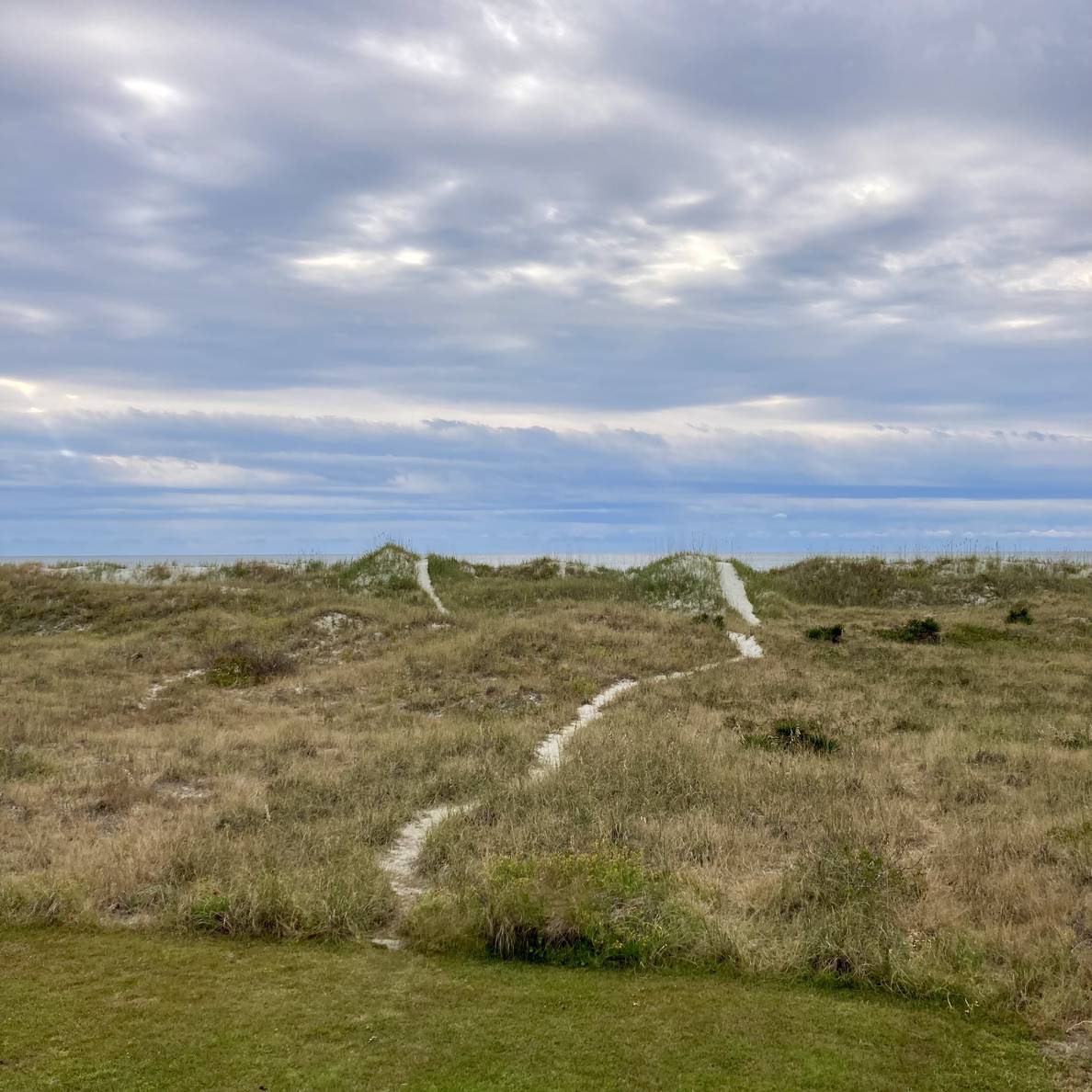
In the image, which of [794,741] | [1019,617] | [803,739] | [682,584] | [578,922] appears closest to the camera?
[578,922]

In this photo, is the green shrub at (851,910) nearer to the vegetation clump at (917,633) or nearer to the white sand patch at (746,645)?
the white sand patch at (746,645)

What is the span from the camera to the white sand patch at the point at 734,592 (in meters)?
43.3

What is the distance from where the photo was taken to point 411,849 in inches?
491

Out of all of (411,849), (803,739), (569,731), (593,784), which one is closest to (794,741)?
(803,739)

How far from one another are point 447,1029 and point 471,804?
7.41 metres

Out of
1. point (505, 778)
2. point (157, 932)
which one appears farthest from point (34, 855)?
point (505, 778)

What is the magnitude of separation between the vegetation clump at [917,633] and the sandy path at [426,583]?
19.5 meters

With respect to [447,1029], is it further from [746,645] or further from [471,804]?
[746,645]

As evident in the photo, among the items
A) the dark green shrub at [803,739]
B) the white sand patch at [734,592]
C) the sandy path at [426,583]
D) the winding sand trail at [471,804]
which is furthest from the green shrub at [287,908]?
the white sand patch at [734,592]

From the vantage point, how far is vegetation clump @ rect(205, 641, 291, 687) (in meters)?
28.3

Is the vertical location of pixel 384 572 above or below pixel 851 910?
above

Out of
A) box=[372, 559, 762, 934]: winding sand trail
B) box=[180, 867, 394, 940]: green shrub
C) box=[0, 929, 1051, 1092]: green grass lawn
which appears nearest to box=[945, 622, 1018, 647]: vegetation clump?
box=[372, 559, 762, 934]: winding sand trail

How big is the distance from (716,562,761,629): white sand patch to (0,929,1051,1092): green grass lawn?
3308 centimetres

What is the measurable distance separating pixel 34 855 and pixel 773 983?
9.42m
